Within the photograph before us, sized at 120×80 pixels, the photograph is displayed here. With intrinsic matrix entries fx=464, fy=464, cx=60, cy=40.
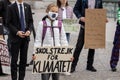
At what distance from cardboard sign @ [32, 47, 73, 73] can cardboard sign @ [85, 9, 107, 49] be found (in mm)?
2381

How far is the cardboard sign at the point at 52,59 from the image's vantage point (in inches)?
290

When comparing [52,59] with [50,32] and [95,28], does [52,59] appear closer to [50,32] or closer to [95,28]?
[50,32]

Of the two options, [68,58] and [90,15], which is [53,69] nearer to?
[68,58]

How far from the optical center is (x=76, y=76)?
9.67 m

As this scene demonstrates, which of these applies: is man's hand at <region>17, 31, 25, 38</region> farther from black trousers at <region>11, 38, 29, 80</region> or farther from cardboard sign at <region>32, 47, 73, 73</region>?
cardboard sign at <region>32, 47, 73, 73</region>

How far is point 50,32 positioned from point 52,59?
18.0 inches

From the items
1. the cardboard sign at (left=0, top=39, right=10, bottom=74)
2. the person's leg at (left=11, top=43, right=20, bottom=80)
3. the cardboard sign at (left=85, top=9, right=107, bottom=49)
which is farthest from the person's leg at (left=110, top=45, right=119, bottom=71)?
the person's leg at (left=11, top=43, right=20, bottom=80)

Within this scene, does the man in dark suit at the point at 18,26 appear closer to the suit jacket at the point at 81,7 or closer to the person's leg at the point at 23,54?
the person's leg at the point at 23,54

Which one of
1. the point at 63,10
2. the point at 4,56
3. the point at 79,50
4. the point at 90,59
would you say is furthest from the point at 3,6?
the point at 90,59

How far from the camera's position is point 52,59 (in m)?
7.42

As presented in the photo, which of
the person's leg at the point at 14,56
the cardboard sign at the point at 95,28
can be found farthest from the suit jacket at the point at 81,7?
the person's leg at the point at 14,56

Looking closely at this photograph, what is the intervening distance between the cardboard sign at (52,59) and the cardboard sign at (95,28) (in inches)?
93.7

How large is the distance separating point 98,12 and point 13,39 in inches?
91.1

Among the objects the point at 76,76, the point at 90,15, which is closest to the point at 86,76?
the point at 76,76
